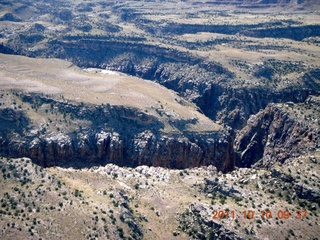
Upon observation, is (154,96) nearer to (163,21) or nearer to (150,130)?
(150,130)

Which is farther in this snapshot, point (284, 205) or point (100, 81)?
point (100, 81)

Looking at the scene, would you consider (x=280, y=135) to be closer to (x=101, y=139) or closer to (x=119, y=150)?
(x=119, y=150)

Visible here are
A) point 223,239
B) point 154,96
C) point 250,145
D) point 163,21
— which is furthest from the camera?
point 163,21

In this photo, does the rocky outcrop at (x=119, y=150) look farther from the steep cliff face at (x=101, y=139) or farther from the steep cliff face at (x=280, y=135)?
the steep cliff face at (x=280, y=135)

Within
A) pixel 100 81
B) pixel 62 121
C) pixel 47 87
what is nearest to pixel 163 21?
pixel 100 81
